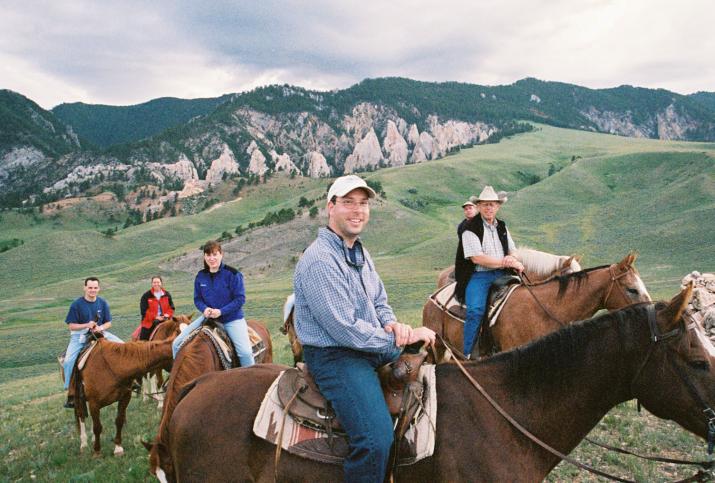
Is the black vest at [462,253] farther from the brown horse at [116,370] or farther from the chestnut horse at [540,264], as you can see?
the brown horse at [116,370]

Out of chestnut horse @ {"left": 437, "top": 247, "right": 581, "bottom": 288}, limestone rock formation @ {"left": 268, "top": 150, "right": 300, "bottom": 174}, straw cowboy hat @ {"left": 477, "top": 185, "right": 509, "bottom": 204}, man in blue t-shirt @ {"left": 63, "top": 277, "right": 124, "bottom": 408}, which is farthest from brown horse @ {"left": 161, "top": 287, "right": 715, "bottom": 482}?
limestone rock formation @ {"left": 268, "top": 150, "right": 300, "bottom": 174}

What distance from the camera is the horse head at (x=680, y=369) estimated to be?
3238 millimetres

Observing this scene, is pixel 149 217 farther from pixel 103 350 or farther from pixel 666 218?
pixel 103 350

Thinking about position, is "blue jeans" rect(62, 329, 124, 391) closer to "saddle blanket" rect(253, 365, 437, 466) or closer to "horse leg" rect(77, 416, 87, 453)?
"horse leg" rect(77, 416, 87, 453)

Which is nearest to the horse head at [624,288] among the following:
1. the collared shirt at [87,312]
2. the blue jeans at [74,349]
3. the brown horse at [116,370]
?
the brown horse at [116,370]

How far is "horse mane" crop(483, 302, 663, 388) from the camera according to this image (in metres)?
3.51

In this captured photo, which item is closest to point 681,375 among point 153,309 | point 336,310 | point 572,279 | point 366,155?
point 336,310

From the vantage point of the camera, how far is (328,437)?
338 centimetres

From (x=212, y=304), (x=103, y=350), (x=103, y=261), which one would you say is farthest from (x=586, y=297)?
(x=103, y=261)

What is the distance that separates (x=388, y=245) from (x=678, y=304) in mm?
63142

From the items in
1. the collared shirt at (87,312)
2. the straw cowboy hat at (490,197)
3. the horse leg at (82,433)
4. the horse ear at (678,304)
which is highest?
the straw cowboy hat at (490,197)

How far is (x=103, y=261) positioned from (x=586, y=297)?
88835 millimetres

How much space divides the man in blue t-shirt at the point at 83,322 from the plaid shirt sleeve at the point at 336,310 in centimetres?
707

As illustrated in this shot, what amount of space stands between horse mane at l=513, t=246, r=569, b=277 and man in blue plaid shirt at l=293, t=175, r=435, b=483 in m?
5.33
